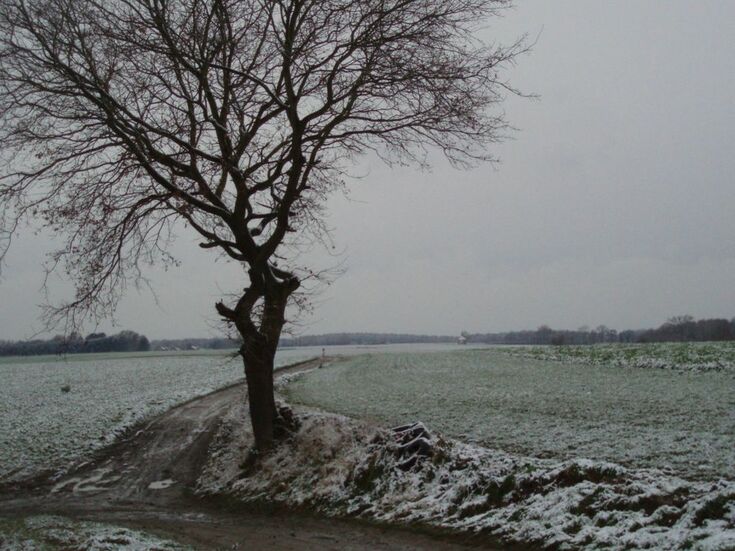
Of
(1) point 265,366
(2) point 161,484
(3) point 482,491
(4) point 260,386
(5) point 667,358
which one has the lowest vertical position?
(2) point 161,484

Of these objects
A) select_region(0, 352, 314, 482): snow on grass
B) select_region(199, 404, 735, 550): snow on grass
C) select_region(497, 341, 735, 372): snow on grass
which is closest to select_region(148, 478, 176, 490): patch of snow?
select_region(199, 404, 735, 550): snow on grass

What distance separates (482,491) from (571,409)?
9431mm

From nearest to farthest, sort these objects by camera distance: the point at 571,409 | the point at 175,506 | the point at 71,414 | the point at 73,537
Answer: the point at 73,537 < the point at 175,506 < the point at 571,409 < the point at 71,414

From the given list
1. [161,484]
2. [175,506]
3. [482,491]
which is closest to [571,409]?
[482,491]

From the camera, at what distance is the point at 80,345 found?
14.5 meters

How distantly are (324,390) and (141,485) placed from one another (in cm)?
1359

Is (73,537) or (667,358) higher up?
(667,358)

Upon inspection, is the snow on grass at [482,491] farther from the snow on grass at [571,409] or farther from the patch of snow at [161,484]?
the snow on grass at [571,409]

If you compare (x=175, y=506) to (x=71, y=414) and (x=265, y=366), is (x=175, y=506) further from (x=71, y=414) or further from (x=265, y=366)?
(x=71, y=414)

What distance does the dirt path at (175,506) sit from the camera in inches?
363

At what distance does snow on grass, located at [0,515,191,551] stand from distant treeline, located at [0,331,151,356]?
4.46 meters

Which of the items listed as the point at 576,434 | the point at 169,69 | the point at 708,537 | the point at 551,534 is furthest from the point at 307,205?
the point at 708,537

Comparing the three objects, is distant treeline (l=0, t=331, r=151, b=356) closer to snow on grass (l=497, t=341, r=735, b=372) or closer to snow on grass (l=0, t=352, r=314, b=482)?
snow on grass (l=0, t=352, r=314, b=482)

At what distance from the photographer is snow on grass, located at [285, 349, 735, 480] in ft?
37.5
